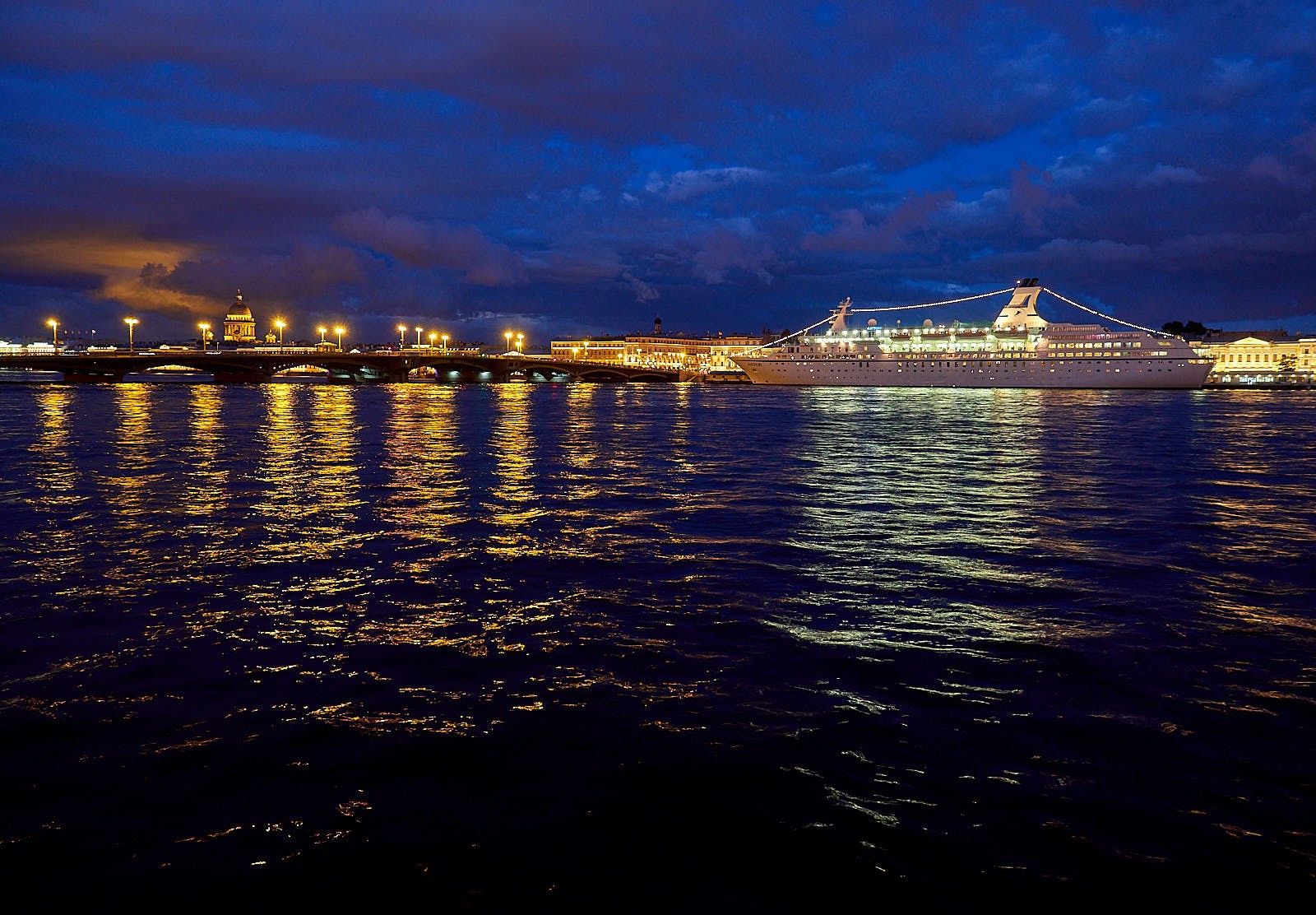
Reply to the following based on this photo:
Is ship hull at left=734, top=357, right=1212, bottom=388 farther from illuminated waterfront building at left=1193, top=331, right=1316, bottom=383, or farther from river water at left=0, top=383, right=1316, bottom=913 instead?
river water at left=0, top=383, right=1316, bottom=913

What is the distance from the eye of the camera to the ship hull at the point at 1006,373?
11456 centimetres

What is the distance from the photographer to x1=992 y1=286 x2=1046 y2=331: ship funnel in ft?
397

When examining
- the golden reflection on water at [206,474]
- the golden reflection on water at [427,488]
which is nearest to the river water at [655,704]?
the golden reflection on water at [427,488]

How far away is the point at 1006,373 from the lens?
118750 mm

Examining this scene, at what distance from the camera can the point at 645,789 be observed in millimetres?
6016

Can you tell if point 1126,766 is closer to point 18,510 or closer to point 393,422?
point 18,510

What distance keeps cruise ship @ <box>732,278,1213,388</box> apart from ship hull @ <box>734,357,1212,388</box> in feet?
0.39

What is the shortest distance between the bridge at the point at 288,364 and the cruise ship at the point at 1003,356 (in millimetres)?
35775

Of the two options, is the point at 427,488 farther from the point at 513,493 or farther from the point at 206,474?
the point at 206,474

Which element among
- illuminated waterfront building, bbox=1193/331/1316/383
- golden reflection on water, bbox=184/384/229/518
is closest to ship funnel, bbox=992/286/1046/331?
illuminated waterfront building, bbox=1193/331/1316/383

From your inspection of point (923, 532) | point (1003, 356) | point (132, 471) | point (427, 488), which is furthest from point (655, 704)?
point (1003, 356)

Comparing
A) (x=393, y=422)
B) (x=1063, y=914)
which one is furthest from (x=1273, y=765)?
(x=393, y=422)

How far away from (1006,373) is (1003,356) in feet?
8.10

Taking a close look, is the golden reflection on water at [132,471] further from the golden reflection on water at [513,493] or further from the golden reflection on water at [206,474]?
the golden reflection on water at [513,493]
